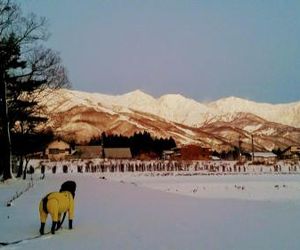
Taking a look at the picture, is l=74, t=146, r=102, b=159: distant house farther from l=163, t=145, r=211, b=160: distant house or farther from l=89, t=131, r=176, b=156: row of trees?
l=163, t=145, r=211, b=160: distant house

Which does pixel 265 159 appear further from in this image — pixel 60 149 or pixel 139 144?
pixel 60 149

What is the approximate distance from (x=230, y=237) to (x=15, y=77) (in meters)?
23.5

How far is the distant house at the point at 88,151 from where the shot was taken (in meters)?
118

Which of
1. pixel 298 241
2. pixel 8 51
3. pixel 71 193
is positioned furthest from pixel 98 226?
pixel 8 51

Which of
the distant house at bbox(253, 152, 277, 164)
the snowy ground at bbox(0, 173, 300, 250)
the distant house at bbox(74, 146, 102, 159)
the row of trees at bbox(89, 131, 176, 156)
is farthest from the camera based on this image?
the row of trees at bbox(89, 131, 176, 156)

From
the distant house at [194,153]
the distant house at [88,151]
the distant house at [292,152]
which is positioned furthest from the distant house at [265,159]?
the distant house at [88,151]

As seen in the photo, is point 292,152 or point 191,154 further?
point 292,152

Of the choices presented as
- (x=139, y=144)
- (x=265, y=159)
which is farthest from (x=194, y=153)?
(x=139, y=144)

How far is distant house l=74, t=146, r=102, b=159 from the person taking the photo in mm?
117750

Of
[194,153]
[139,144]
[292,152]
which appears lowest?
[194,153]

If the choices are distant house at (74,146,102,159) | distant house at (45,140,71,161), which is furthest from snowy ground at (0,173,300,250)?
distant house at (45,140,71,161)

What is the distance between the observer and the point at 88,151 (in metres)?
124

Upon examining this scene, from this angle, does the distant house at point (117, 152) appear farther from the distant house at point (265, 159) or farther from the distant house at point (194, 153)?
the distant house at point (265, 159)

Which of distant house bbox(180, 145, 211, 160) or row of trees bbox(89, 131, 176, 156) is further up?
row of trees bbox(89, 131, 176, 156)
